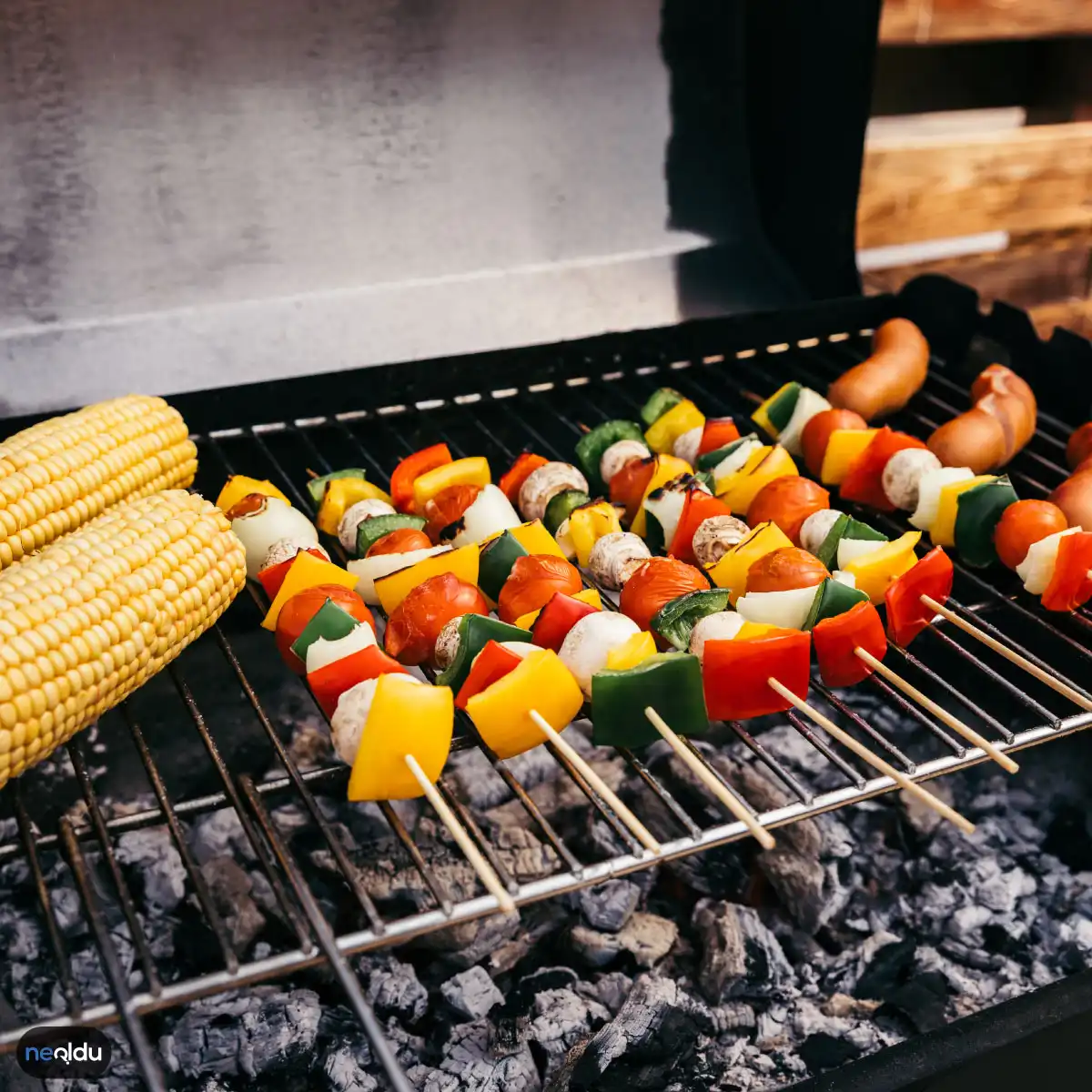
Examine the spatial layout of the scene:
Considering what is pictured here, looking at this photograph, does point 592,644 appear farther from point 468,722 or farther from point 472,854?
point 472,854

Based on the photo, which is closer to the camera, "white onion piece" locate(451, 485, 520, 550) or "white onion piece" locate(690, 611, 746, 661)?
"white onion piece" locate(690, 611, 746, 661)

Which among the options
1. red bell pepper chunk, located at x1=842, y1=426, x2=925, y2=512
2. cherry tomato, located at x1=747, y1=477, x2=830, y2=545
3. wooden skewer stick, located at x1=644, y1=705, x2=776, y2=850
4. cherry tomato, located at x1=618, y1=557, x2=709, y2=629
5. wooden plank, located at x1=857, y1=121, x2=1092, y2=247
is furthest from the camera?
wooden plank, located at x1=857, y1=121, x2=1092, y2=247

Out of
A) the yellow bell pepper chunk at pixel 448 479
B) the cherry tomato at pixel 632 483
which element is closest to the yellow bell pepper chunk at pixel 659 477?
the cherry tomato at pixel 632 483

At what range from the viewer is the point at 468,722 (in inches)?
79.6

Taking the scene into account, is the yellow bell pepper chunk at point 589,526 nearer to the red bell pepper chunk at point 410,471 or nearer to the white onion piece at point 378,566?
the white onion piece at point 378,566

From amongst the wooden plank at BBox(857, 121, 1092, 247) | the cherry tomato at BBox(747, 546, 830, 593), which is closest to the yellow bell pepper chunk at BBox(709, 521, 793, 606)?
the cherry tomato at BBox(747, 546, 830, 593)

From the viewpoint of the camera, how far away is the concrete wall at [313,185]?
9.21ft

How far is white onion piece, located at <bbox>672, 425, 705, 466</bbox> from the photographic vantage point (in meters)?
2.92

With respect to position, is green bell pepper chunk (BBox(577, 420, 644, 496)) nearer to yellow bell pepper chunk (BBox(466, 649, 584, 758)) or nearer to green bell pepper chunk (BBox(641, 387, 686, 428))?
green bell pepper chunk (BBox(641, 387, 686, 428))

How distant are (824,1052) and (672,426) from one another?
1.54 m

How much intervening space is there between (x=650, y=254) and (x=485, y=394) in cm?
83

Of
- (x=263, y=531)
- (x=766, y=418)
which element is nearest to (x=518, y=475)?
(x=263, y=531)

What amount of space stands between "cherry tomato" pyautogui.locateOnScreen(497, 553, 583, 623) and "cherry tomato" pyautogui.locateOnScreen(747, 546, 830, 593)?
0.36 m

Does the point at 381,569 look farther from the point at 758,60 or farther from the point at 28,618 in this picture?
the point at 758,60
